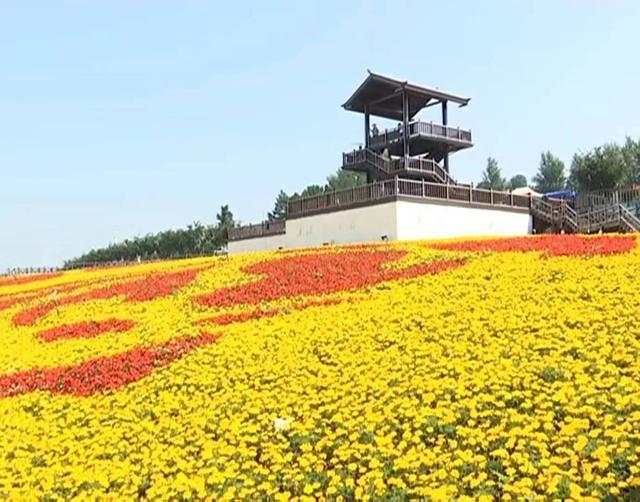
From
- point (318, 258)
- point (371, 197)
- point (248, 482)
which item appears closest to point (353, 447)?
point (248, 482)

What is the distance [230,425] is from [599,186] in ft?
159

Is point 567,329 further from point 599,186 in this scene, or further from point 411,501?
point 599,186

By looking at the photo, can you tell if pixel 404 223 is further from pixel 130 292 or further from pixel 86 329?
pixel 86 329

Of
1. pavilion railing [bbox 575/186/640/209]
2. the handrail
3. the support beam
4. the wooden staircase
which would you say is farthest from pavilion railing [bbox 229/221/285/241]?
pavilion railing [bbox 575/186/640/209]

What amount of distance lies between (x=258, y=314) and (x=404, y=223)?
15338mm

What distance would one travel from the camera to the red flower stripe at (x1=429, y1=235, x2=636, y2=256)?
16.0 meters

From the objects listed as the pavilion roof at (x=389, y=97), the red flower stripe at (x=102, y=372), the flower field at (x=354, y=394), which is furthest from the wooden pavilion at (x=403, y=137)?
the red flower stripe at (x=102, y=372)

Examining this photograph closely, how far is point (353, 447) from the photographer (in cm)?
637

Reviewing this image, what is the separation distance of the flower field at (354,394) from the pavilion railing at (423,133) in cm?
2196

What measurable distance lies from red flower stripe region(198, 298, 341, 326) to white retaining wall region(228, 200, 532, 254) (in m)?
14.2

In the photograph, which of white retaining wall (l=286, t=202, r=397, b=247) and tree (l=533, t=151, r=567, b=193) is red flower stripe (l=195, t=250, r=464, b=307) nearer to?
white retaining wall (l=286, t=202, r=397, b=247)

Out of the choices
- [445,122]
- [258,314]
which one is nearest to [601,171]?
[445,122]

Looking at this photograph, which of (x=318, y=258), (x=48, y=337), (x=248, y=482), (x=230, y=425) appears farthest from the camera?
(x=318, y=258)

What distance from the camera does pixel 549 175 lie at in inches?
3863
